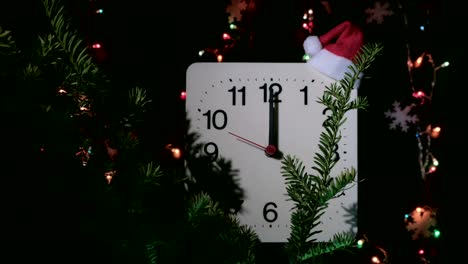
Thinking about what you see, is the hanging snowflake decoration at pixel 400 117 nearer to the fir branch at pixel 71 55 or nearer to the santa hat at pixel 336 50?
the santa hat at pixel 336 50

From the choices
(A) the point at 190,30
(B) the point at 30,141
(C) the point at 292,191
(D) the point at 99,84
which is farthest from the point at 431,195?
(B) the point at 30,141

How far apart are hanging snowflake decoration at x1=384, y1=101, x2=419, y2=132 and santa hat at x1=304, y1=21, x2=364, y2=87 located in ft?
1.05

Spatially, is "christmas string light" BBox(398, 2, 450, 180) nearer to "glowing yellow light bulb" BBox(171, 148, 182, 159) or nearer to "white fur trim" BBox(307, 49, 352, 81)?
"white fur trim" BBox(307, 49, 352, 81)

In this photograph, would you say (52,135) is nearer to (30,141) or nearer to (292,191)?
(30,141)

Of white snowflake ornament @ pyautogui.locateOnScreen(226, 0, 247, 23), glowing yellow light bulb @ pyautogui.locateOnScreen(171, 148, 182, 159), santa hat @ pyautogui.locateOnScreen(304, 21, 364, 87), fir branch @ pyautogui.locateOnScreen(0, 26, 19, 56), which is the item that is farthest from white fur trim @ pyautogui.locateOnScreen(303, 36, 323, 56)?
fir branch @ pyautogui.locateOnScreen(0, 26, 19, 56)

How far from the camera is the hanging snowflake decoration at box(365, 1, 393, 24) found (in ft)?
4.17

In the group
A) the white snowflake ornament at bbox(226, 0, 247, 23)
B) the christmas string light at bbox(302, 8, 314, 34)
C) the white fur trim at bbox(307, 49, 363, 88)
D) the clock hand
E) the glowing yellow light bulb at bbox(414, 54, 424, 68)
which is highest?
the white snowflake ornament at bbox(226, 0, 247, 23)

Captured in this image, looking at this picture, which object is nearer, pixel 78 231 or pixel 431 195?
pixel 78 231

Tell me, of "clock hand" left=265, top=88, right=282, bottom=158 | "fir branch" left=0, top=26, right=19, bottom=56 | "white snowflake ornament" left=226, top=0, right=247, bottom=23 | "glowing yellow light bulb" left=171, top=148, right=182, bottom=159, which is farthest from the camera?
"white snowflake ornament" left=226, top=0, right=247, bottom=23

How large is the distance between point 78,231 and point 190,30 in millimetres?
776

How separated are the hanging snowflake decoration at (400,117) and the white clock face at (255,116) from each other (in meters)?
0.36

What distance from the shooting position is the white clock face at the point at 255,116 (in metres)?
1.01

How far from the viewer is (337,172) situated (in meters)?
0.99

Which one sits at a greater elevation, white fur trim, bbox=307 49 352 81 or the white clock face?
white fur trim, bbox=307 49 352 81
